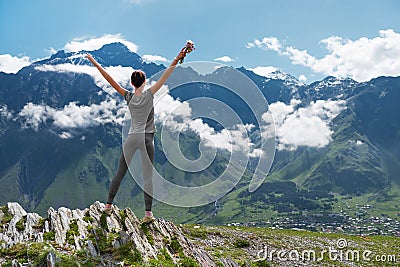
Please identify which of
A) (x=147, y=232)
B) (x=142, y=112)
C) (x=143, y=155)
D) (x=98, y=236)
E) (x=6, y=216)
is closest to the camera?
(x=142, y=112)

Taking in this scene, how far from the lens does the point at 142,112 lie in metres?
12.7

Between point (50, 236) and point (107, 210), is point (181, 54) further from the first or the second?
point (50, 236)

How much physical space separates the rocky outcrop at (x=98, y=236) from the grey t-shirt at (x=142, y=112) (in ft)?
14.4

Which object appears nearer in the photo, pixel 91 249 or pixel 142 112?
pixel 142 112

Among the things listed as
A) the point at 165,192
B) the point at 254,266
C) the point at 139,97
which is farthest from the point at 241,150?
the point at 254,266

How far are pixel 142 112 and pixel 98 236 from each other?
5663 millimetres

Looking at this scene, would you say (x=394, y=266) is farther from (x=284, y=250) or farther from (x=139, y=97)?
(x=139, y=97)

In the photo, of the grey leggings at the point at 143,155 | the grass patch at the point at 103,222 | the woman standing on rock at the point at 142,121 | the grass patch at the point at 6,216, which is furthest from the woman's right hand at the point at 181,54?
the grass patch at the point at 6,216

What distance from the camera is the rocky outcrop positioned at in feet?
42.2

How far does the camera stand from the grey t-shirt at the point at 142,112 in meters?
12.6

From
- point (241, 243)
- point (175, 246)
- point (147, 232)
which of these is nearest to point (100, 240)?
point (147, 232)

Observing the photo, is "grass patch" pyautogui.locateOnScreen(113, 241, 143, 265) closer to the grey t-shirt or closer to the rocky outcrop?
the rocky outcrop

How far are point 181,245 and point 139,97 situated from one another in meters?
7.71

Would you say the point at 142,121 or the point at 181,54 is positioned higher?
the point at 181,54
